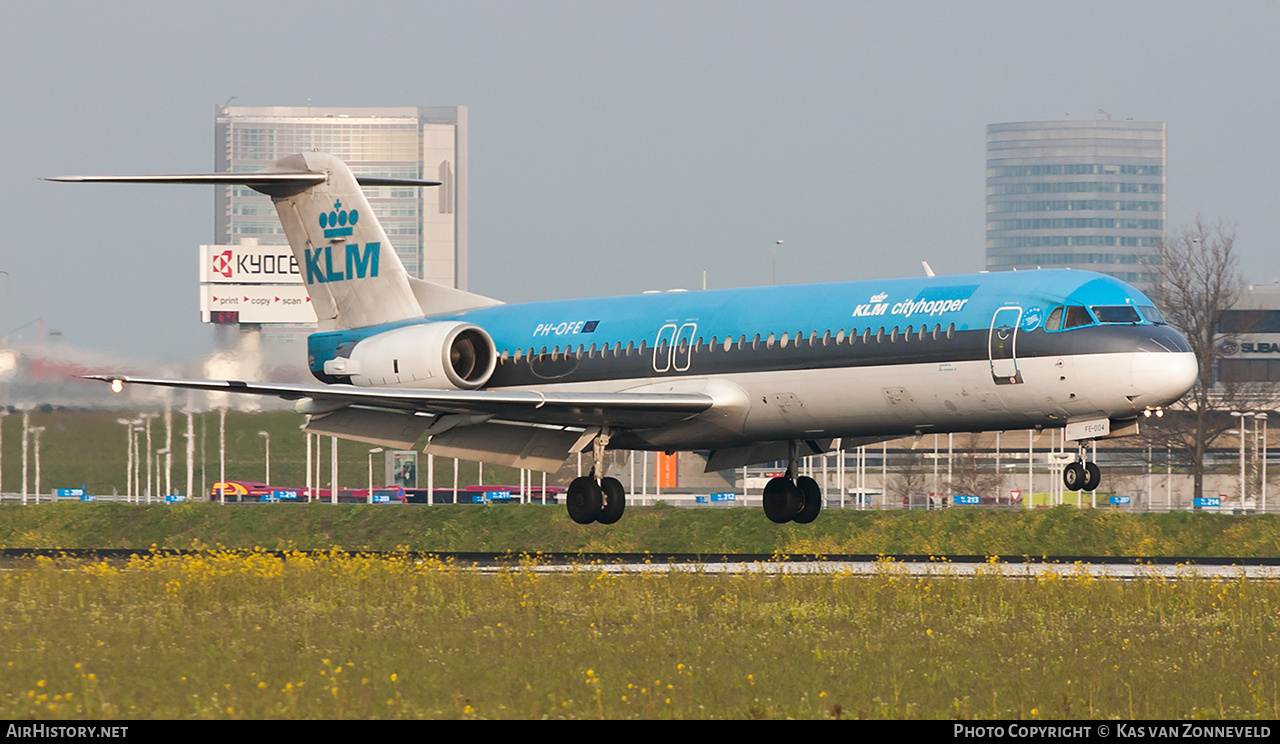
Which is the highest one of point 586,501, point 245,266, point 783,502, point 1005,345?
point 245,266

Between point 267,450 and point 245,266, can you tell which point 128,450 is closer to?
point 267,450

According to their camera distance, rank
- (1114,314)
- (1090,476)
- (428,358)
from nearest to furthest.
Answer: (1090,476) < (1114,314) < (428,358)

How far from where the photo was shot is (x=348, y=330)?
33969 millimetres

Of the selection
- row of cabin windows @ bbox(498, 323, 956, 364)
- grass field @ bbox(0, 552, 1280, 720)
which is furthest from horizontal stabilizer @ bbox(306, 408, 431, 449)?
grass field @ bbox(0, 552, 1280, 720)

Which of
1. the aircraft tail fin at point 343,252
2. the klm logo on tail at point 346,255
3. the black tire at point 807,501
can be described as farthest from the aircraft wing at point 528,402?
the klm logo on tail at point 346,255

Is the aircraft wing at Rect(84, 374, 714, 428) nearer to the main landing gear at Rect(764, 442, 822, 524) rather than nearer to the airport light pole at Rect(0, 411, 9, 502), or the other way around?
the main landing gear at Rect(764, 442, 822, 524)

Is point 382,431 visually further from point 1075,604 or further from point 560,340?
point 1075,604

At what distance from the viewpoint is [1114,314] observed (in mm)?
24500

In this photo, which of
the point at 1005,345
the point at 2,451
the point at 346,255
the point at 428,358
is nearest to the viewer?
the point at 1005,345

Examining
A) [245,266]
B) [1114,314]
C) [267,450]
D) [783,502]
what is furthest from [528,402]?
[245,266]

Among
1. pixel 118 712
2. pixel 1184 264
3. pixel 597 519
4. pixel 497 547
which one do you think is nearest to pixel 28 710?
pixel 118 712

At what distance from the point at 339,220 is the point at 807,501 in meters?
11.4

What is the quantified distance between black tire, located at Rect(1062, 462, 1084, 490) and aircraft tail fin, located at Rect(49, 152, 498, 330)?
1351 centimetres

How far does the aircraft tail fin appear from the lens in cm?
3375
